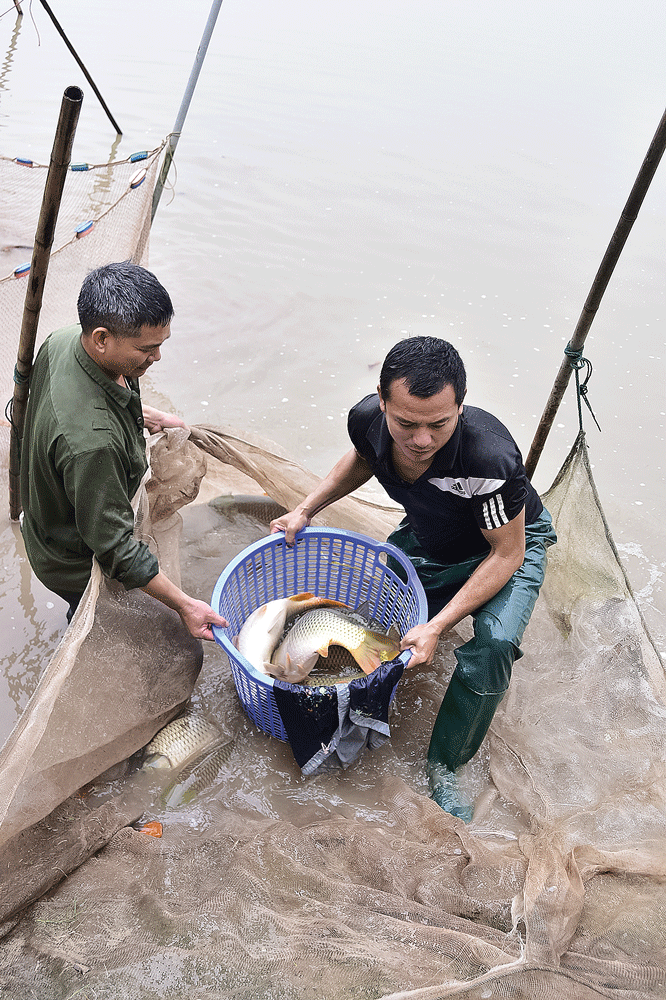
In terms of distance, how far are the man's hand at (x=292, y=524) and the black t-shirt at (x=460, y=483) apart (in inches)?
17.1

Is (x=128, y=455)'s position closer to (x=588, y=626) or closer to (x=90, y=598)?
(x=90, y=598)

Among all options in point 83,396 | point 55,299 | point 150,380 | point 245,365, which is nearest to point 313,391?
point 245,365

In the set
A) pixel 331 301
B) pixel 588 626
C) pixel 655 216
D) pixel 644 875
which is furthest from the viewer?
pixel 655 216

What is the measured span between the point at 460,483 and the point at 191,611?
1140mm

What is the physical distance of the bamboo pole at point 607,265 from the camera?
2994mm

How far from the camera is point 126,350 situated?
7.54 feet

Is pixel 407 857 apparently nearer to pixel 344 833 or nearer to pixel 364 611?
pixel 344 833

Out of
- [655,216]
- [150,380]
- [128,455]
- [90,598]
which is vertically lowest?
[150,380]

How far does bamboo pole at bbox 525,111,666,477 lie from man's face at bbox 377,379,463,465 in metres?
1.21

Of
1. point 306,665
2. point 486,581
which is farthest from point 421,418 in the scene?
point 306,665

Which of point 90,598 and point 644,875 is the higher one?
point 90,598

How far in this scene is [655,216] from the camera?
7.98m

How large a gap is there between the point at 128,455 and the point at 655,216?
7643 millimetres

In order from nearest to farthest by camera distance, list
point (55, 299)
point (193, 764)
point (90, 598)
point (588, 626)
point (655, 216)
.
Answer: point (90, 598)
point (193, 764)
point (588, 626)
point (55, 299)
point (655, 216)
